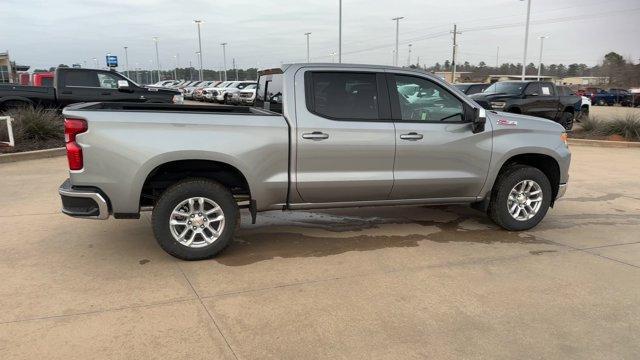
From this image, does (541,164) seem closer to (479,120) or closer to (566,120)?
(479,120)

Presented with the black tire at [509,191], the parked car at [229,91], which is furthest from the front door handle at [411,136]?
the parked car at [229,91]

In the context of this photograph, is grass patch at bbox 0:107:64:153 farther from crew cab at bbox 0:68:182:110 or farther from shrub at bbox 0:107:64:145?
crew cab at bbox 0:68:182:110

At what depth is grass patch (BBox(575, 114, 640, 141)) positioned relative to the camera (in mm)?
14219

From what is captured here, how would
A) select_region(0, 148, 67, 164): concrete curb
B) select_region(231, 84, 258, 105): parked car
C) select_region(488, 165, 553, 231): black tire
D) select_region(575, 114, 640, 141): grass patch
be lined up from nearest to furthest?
select_region(488, 165, 553, 231): black tire, select_region(0, 148, 67, 164): concrete curb, select_region(575, 114, 640, 141): grass patch, select_region(231, 84, 258, 105): parked car

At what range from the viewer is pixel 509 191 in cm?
567

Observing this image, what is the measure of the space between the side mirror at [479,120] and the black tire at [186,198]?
2634mm

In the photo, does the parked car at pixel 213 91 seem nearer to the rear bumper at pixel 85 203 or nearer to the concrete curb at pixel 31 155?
the concrete curb at pixel 31 155

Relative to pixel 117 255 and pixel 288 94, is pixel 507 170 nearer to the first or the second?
pixel 288 94

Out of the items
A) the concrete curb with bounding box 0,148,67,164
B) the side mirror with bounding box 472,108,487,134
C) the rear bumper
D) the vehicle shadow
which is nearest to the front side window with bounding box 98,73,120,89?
the concrete curb with bounding box 0,148,67,164

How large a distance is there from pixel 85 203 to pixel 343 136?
7.95ft

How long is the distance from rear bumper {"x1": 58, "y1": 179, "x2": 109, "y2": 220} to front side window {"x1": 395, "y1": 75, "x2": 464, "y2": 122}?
10.3 feet

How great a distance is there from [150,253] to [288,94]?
2086mm

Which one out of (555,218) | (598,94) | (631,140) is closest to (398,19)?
(598,94)

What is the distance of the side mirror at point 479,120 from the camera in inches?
204
